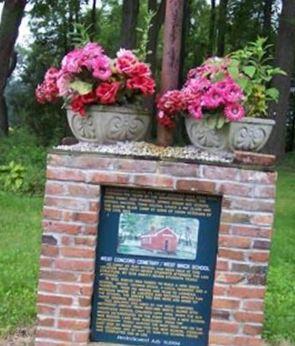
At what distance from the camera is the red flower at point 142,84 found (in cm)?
477

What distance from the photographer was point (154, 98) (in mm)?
5160

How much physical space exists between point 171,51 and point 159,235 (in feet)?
4.03

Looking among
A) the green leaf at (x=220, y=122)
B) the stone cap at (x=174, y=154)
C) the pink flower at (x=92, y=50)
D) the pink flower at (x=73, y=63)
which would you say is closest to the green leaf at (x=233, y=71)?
the green leaf at (x=220, y=122)

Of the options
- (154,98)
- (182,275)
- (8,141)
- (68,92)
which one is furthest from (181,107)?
(8,141)

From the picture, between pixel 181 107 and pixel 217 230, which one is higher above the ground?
pixel 181 107

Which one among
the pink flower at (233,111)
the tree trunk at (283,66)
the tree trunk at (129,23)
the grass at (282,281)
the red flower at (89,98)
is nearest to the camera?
the pink flower at (233,111)

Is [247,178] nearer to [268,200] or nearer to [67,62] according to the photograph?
[268,200]

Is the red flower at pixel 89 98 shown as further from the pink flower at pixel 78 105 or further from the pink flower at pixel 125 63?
the pink flower at pixel 125 63

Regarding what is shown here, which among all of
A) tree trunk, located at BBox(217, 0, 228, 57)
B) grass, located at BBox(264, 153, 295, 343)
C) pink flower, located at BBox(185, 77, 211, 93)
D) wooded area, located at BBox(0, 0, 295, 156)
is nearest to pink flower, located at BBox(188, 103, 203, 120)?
pink flower, located at BBox(185, 77, 211, 93)

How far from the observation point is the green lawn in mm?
6094

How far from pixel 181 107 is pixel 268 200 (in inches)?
30.5

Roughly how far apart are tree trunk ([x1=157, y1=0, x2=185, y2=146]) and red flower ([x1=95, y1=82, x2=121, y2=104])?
0.45 metres

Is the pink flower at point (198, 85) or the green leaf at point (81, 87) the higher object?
the pink flower at point (198, 85)

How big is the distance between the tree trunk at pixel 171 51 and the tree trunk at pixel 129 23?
55.3ft
